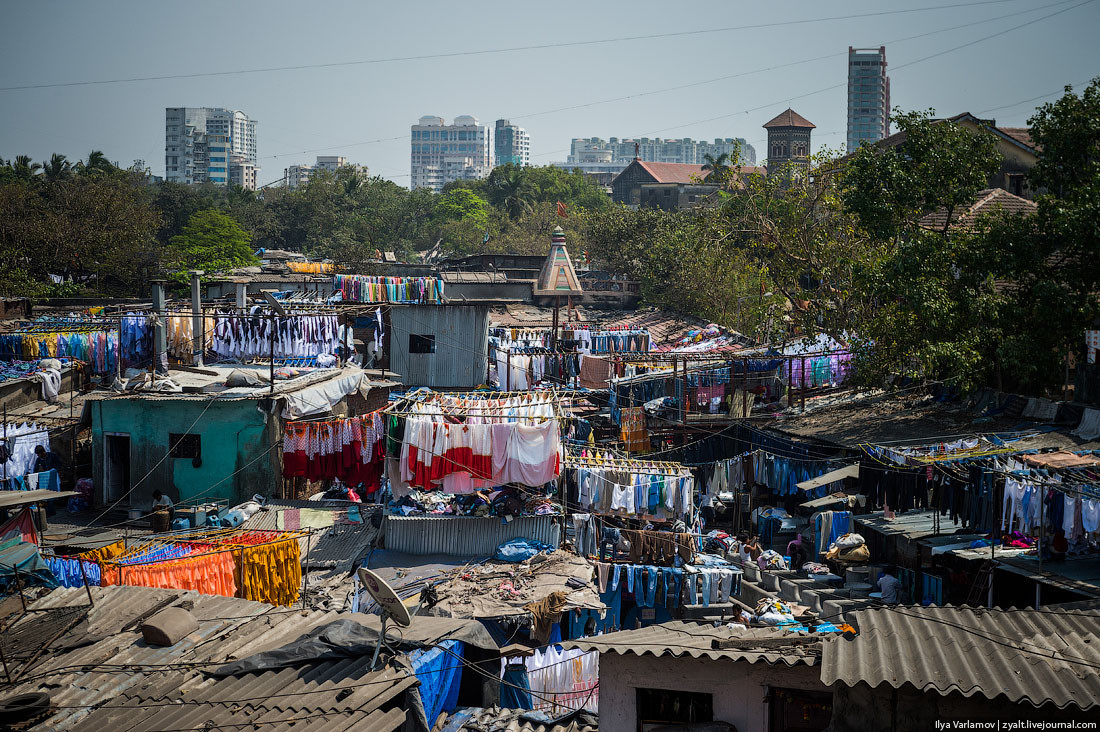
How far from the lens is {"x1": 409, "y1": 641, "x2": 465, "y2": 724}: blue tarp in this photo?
10.3 meters

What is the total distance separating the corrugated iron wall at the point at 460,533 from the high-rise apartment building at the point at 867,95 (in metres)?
158

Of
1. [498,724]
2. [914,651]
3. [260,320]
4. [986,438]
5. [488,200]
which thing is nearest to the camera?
[914,651]

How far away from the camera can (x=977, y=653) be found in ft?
24.4

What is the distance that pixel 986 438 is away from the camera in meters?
17.0

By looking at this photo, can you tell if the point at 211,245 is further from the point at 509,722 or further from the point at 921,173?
the point at 509,722

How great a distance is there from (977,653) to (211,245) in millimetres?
57423

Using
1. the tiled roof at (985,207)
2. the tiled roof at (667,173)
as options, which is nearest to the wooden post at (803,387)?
the tiled roof at (985,207)

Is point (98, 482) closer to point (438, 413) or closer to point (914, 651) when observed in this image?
point (438, 413)

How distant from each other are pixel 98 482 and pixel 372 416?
5449 millimetres

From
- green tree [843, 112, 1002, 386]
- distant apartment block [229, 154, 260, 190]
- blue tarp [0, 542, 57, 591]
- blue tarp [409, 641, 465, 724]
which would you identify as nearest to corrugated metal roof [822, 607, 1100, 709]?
blue tarp [409, 641, 465, 724]

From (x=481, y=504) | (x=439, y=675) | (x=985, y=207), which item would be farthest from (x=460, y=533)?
(x=985, y=207)

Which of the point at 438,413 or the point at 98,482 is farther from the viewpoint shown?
the point at 98,482

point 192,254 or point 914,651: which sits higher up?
point 192,254

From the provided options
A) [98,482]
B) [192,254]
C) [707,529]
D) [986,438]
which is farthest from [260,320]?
[192,254]
